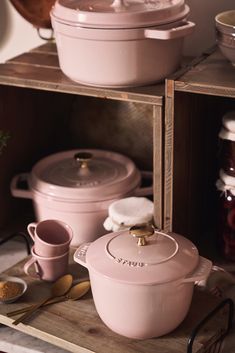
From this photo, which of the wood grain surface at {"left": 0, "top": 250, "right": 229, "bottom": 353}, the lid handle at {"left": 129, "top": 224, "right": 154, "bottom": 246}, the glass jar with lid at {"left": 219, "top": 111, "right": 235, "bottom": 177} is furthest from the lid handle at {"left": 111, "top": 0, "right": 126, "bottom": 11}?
the wood grain surface at {"left": 0, "top": 250, "right": 229, "bottom": 353}

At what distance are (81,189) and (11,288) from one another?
265 mm

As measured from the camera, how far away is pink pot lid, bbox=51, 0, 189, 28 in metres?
1.27

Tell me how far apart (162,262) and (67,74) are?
422 millimetres

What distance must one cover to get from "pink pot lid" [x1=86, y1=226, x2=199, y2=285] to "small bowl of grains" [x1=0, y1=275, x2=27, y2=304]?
0.18 metres

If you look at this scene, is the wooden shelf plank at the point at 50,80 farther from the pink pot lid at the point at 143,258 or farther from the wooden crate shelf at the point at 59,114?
the pink pot lid at the point at 143,258

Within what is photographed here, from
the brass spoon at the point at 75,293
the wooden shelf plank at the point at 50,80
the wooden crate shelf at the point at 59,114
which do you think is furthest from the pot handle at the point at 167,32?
the brass spoon at the point at 75,293

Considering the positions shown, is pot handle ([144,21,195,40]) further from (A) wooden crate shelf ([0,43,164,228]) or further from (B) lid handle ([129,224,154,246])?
(B) lid handle ([129,224,154,246])

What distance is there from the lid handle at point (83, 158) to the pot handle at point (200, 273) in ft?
1.42

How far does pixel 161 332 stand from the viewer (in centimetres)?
119

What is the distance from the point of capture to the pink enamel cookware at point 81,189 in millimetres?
1483

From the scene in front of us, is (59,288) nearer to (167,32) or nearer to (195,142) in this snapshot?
(195,142)

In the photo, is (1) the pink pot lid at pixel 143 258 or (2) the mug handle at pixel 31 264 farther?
(2) the mug handle at pixel 31 264

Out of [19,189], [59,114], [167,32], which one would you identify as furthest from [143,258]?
[59,114]

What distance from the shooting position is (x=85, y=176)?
1.55m
